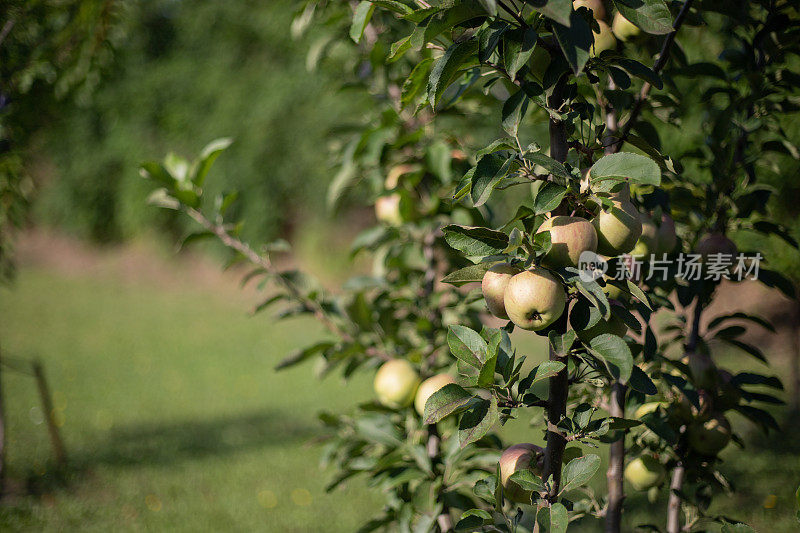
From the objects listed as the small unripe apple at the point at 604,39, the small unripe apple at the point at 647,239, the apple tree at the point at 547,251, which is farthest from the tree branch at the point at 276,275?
the small unripe apple at the point at 604,39

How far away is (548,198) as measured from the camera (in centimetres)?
61

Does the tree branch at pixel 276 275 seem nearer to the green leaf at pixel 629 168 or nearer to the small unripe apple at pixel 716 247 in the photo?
the small unripe apple at pixel 716 247

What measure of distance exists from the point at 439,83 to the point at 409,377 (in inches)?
25.1

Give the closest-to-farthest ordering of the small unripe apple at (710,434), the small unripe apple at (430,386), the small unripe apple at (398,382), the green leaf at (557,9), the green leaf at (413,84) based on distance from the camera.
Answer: the green leaf at (557,9), the green leaf at (413,84), the small unripe apple at (710,434), the small unripe apple at (430,386), the small unripe apple at (398,382)

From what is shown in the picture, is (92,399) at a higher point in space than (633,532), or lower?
lower

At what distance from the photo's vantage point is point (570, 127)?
2.17ft

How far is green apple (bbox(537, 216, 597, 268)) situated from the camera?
61cm

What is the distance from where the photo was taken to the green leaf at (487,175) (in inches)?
24.3

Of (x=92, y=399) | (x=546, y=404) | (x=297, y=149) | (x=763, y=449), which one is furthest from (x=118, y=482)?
(x=297, y=149)

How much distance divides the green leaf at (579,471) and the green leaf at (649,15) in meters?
0.43

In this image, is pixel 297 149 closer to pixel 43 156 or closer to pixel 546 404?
pixel 43 156

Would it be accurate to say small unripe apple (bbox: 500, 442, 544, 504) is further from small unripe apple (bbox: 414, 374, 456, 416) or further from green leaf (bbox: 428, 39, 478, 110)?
green leaf (bbox: 428, 39, 478, 110)

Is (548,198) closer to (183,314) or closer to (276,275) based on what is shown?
(276,275)

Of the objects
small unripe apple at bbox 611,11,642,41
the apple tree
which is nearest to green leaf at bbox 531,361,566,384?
the apple tree
